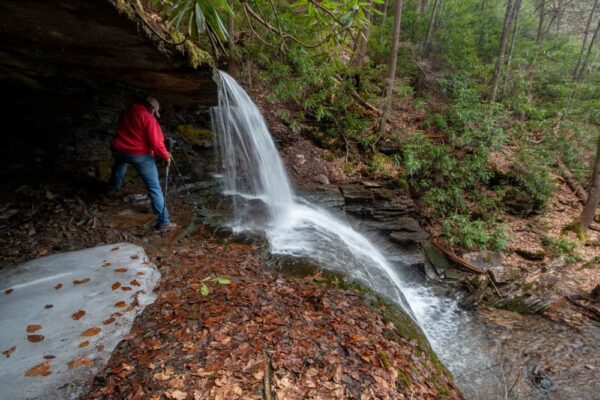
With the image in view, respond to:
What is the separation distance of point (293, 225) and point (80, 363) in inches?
173

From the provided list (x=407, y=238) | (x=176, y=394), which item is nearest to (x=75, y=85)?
(x=176, y=394)

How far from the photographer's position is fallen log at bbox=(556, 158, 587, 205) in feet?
34.1

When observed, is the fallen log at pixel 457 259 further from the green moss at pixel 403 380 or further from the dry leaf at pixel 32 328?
the dry leaf at pixel 32 328

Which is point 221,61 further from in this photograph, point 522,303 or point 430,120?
point 522,303

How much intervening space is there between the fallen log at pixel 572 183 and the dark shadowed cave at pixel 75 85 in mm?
12708

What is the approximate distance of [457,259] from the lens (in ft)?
25.3

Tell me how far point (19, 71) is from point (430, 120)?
10.9 metres

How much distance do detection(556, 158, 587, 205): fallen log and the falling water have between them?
8.23 metres

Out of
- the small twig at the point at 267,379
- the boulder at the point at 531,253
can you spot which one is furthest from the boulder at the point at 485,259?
the small twig at the point at 267,379

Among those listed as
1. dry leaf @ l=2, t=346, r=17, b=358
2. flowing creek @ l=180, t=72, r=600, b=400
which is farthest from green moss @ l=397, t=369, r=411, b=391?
dry leaf @ l=2, t=346, r=17, b=358

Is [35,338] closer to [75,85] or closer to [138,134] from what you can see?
[138,134]

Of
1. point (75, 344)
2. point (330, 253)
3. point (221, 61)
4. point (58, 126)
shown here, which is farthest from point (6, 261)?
point (221, 61)

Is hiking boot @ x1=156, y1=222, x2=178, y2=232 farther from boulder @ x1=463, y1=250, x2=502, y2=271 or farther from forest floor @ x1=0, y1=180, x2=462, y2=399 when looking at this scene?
boulder @ x1=463, y1=250, x2=502, y2=271

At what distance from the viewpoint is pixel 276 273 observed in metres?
4.14
